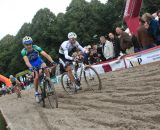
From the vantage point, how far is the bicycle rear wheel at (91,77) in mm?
12231

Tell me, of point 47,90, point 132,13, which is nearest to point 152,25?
point 47,90

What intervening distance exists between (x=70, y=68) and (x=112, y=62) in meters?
4.59

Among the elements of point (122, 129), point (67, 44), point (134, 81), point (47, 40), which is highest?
point (47, 40)

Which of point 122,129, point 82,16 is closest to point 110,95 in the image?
Result: point 122,129

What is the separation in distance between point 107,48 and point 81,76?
17.1ft

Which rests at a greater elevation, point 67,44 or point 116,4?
point 116,4

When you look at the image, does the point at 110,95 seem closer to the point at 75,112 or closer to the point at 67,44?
the point at 75,112

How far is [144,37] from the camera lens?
1524cm

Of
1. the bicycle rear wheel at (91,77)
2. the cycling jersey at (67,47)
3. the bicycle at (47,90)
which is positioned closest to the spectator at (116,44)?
the cycling jersey at (67,47)

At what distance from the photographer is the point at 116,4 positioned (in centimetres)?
6875

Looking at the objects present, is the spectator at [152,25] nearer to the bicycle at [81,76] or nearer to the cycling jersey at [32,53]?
the bicycle at [81,76]

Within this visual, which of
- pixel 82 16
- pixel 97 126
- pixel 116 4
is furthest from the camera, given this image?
pixel 82 16

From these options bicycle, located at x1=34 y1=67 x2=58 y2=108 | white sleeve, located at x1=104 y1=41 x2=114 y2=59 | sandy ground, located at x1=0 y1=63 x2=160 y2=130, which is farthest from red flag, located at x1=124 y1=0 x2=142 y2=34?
bicycle, located at x1=34 y1=67 x2=58 y2=108

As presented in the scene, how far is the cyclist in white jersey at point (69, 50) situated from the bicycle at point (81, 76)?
218 millimetres
